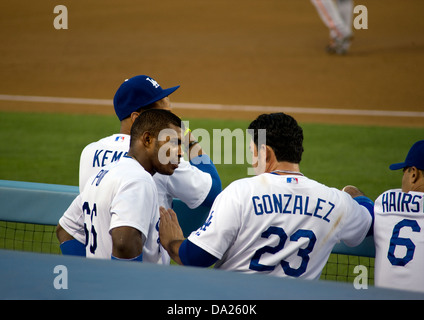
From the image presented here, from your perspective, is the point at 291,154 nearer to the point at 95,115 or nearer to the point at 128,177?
the point at 128,177

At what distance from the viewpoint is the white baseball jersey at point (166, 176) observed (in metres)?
3.15

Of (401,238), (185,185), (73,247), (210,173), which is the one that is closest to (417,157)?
(401,238)

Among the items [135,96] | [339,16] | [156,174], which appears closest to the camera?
[156,174]

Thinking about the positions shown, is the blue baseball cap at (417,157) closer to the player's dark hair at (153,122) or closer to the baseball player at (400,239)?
the baseball player at (400,239)

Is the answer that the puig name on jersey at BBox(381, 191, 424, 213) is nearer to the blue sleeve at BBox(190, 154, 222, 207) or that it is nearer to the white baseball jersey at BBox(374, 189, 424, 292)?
the white baseball jersey at BBox(374, 189, 424, 292)

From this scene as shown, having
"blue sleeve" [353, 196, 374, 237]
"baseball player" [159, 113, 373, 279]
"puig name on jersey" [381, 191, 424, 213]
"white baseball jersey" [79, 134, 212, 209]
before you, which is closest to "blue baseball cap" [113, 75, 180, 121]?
"white baseball jersey" [79, 134, 212, 209]

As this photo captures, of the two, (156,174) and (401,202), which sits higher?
(156,174)

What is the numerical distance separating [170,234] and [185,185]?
17.2 inches

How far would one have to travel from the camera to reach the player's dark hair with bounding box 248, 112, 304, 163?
9.41 ft

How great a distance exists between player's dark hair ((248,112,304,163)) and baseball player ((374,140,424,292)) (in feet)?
1.73

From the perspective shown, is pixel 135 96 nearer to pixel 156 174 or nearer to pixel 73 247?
pixel 156 174

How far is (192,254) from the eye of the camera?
107 inches

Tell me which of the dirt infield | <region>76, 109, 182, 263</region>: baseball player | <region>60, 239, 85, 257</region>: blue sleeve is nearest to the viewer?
<region>76, 109, 182, 263</region>: baseball player

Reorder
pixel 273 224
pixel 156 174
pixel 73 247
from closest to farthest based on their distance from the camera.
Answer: pixel 273 224, pixel 73 247, pixel 156 174
